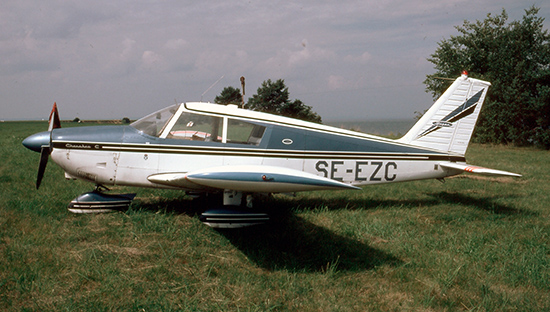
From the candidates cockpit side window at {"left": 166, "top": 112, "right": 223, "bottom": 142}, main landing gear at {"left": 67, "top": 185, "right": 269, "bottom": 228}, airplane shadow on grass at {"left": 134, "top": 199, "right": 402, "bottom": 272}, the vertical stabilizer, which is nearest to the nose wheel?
main landing gear at {"left": 67, "top": 185, "right": 269, "bottom": 228}

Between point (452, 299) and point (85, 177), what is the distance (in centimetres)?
549

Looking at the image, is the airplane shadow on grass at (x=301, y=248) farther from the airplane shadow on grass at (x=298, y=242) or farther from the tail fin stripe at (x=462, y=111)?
the tail fin stripe at (x=462, y=111)

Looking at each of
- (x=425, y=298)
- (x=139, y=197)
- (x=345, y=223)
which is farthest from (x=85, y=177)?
(x=425, y=298)

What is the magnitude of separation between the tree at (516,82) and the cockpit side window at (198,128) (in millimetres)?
20652

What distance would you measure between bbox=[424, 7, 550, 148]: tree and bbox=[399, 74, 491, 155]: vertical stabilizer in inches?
663

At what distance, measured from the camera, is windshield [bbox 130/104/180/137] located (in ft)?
18.7

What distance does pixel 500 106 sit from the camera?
22188 millimetres

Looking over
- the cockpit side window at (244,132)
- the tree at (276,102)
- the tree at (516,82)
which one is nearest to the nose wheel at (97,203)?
→ the cockpit side window at (244,132)

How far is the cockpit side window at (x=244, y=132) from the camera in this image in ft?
19.1

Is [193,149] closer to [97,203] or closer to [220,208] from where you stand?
[220,208]

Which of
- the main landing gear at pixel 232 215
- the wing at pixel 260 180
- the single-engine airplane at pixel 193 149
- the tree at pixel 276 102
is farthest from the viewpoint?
the tree at pixel 276 102

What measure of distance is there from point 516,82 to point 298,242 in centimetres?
2277

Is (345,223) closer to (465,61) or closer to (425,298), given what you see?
(425,298)

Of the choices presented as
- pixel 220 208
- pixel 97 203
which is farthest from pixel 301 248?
pixel 97 203
